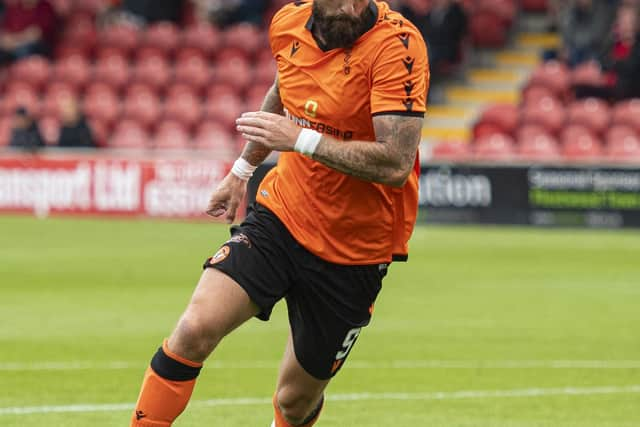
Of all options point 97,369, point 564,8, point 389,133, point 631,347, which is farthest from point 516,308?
point 564,8

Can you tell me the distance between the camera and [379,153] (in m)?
5.53

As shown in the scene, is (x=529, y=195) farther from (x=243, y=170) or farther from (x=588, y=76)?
(x=243, y=170)

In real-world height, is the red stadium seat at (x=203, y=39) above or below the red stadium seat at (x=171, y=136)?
above

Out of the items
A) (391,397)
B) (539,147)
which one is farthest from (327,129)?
(539,147)

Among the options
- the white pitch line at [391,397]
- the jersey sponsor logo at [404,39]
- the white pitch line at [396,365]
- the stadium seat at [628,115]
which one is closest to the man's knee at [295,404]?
the jersey sponsor logo at [404,39]

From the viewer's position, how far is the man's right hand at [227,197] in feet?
20.6

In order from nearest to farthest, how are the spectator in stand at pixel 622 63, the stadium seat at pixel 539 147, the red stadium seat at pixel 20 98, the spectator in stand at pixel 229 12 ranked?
1. the stadium seat at pixel 539 147
2. the spectator in stand at pixel 622 63
3. the red stadium seat at pixel 20 98
4. the spectator in stand at pixel 229 12

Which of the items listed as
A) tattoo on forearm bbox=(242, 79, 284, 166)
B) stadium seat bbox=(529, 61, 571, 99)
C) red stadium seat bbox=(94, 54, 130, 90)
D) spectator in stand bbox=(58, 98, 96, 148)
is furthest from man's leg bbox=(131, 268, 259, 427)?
red stadium seat bbox=(94, 54, 130, 90)

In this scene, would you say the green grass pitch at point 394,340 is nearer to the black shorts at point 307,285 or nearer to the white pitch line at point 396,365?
the white pitch line at point 396,365

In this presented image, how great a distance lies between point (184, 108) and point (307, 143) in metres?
20.9

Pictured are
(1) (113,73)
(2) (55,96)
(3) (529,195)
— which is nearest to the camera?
(3) (529,195)

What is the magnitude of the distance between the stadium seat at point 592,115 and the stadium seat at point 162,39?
884 centimetres

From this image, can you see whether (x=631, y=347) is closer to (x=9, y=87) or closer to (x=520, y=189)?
(x=520, y=189)

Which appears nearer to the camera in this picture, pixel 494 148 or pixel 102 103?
pixel 494 148
